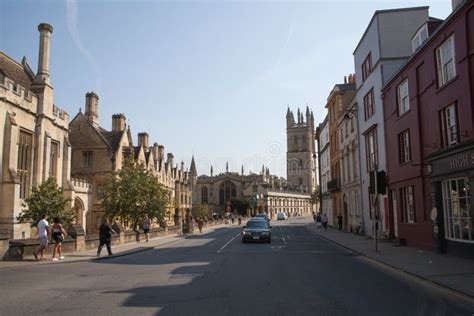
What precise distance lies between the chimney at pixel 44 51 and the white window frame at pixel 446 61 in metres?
24.2

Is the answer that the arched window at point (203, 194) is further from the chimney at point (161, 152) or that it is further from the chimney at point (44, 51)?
the chimney at point (44, 51)

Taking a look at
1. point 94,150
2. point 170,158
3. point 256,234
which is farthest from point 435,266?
point 170,158

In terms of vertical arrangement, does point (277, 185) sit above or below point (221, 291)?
above

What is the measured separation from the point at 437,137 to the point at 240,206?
9791 centimetres

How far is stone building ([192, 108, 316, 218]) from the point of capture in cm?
12112

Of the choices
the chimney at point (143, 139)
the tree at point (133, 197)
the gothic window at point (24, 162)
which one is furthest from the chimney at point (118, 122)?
the gothic window at point (24, 162)

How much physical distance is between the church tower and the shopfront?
129414 mm

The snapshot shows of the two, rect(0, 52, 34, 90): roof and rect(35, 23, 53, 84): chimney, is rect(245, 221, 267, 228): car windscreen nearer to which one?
rect(35, 23, 53, 84): chimney

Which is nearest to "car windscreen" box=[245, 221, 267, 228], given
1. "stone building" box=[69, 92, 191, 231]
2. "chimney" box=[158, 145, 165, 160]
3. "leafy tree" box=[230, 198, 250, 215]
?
"stone building" box=[69, 92, 191, 231]

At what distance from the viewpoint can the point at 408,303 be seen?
8.72 metres

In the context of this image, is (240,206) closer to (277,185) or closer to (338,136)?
(277,185)

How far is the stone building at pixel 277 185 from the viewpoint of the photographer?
121 m

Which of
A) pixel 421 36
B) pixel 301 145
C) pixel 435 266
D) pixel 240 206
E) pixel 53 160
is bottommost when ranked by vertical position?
pixel 435 266

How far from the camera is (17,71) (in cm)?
3055
